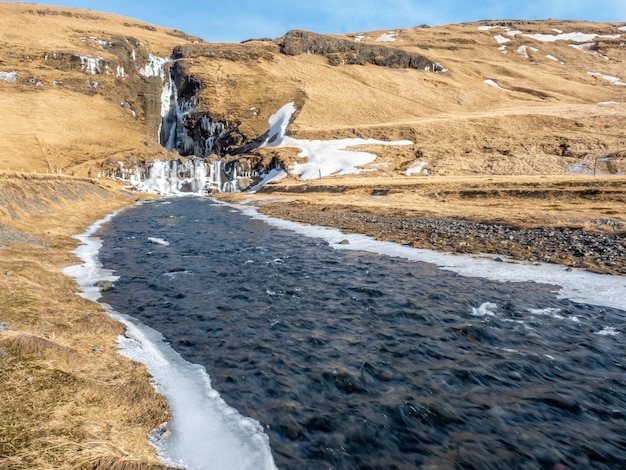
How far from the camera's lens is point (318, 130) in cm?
8388

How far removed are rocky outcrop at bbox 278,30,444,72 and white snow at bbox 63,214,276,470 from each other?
5475 inches

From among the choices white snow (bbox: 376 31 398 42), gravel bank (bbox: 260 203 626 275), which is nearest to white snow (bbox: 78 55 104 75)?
gravel bank (bbox: 260 203 626 275)

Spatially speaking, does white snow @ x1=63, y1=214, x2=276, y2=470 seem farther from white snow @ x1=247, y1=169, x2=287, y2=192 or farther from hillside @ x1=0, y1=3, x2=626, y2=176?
white snow @ x1=247, y1=169, x2=287, y2=192

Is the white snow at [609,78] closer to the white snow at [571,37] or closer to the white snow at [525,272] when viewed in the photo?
the white snow at [571,37]

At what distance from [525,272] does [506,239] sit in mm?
5442

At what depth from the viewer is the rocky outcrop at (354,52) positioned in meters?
132

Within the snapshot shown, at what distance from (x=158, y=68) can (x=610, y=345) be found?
15156 cm

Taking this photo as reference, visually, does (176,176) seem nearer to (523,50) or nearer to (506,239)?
(506,239)

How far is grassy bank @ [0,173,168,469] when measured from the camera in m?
4.39

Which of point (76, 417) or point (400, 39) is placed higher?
point (400, 39)

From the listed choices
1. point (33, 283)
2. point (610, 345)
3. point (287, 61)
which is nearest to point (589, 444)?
point (610, 345)

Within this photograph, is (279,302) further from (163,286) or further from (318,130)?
(318,130)

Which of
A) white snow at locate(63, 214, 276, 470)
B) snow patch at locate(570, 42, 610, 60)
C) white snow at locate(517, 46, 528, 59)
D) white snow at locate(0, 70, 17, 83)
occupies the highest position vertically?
snow patch at locate(570, 42, 610, 60)

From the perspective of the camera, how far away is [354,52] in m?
133
